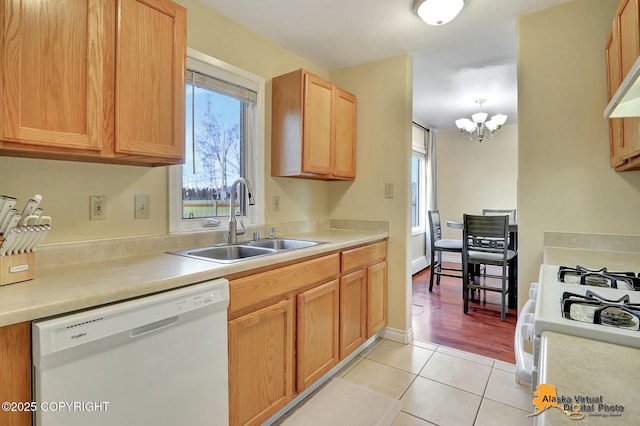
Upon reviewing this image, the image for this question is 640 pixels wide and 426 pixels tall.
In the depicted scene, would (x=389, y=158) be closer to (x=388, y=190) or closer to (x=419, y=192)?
(x=388, y=190)

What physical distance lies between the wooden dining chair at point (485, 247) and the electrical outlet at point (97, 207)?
3.26 m

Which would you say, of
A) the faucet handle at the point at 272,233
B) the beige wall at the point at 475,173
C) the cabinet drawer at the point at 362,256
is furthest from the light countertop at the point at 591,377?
the beige wall at the point at 475,173

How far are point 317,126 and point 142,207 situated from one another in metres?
1.32

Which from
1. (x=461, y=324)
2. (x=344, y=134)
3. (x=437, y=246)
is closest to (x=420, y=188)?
(x=437, y=246)

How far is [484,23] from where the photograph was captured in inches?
83.6

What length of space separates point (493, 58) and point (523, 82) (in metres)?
0.81

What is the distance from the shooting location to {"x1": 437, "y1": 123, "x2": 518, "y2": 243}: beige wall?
17.2ft

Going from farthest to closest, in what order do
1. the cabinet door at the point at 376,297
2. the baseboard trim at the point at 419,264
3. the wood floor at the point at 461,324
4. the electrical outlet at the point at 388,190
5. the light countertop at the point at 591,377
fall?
1. the baseboard trim at the point at 419,264
2. the electrical outlet at the point at 388,190
3. the wood floor at the point at 461,324
4. the cabinet door at the point at 376,297
5. the light countertop at the point at 591,377

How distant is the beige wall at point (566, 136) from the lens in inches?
71.6

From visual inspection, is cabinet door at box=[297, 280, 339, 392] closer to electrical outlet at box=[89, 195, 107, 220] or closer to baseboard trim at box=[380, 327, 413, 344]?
baseboard trim at box=[380, 327, 413, 344]

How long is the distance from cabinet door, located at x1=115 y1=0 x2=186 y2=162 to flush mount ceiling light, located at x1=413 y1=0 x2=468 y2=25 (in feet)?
4.33

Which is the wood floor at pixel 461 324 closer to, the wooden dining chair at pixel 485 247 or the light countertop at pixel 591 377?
the wooden dining chair at pixel 485 247

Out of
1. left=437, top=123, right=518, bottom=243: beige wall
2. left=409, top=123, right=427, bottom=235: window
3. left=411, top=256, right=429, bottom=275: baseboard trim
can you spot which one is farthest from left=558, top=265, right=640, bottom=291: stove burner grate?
left=437, top=123, right=518, bottom=243: beige wall

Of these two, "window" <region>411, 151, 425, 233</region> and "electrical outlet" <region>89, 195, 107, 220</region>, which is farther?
"window" <region>411, 151, 425, 233</region>
